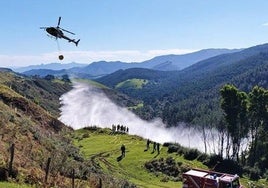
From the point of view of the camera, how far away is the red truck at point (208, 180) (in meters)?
39.3

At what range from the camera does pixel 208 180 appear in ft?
131

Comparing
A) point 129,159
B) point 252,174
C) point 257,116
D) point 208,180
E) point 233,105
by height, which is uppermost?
point 233,105

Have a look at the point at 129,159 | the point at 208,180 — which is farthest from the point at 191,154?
the point at 208,180

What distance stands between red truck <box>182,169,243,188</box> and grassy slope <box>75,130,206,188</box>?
1479cm

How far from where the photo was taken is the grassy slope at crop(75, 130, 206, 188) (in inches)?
2351

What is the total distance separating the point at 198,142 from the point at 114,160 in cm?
12327

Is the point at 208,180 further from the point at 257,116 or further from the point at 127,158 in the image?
the point at 257,116

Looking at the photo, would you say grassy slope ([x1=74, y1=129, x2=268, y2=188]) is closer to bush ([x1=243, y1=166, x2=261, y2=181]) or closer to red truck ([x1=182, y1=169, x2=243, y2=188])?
bush ([x1=243, y1=166, x2=261, y2=181])

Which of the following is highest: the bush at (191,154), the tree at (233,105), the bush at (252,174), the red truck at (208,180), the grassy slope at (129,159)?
the tree at (233,105)

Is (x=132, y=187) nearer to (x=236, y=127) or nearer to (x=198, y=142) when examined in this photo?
(x=236, y=127)

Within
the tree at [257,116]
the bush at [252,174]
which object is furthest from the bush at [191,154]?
the tree at [257,116]

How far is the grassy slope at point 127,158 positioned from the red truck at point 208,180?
14.8 m

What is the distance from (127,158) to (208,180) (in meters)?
33.6

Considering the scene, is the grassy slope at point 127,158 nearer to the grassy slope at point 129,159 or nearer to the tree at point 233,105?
the grassy slope at point 129,159
